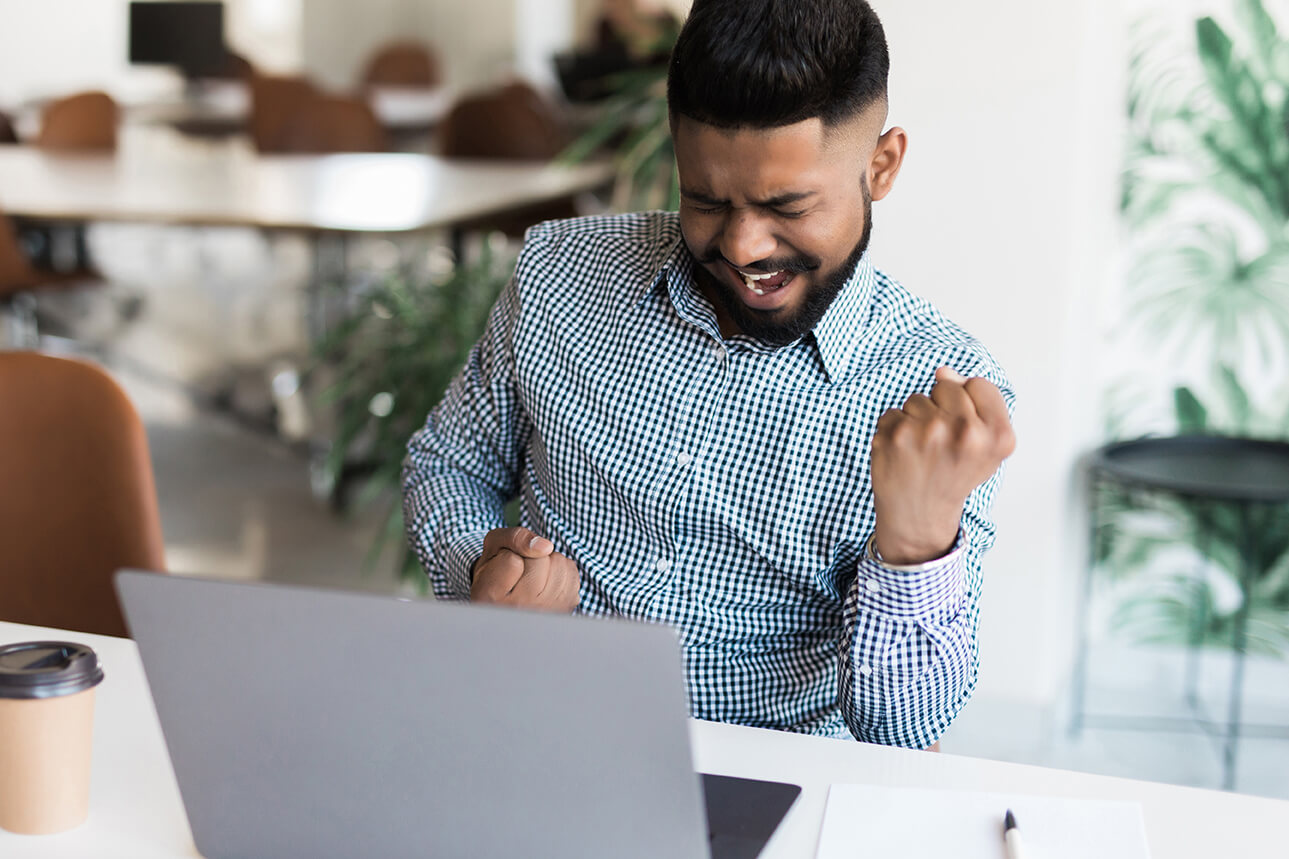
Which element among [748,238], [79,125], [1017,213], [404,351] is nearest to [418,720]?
[748,238]

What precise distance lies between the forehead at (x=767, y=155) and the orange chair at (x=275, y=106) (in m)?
4.16

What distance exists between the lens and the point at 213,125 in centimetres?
666

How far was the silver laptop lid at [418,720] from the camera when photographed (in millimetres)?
748

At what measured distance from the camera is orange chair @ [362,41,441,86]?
28.5 feet

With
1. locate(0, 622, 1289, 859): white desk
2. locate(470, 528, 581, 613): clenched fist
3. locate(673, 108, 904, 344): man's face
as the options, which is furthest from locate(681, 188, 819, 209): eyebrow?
locate(0, 622, 1289, 859): white desk

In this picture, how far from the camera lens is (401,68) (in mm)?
8711

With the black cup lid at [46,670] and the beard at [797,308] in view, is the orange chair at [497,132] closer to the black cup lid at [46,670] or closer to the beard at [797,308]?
the beard at [797,308]

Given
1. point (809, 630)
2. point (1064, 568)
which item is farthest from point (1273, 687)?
point (809, 630)

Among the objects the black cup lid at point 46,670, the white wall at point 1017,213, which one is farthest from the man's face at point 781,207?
the white wall at point 1017,213

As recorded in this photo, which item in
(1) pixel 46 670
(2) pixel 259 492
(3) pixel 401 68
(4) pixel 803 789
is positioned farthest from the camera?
(3) pixel 401 68

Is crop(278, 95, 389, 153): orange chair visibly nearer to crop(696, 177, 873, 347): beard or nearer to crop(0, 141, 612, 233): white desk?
crop(0, 141, 612, 233): white desk

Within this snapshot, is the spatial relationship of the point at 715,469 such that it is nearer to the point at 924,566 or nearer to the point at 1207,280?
the point at 924,566

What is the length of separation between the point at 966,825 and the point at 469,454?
744 millimetres

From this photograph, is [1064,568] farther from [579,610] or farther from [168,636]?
[168,636]
